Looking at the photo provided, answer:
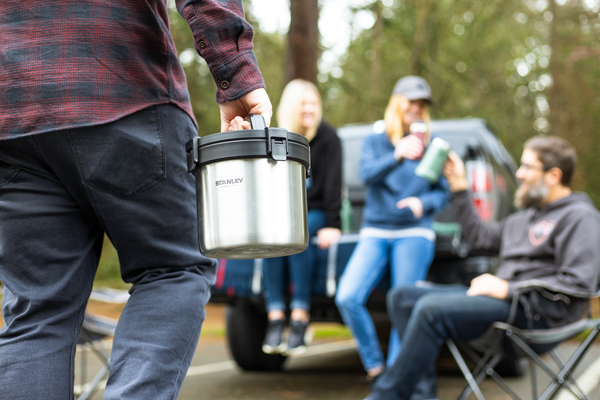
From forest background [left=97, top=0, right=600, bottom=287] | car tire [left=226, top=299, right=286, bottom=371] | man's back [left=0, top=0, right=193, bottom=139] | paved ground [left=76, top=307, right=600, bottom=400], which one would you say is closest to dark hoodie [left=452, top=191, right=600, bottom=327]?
paved ground [left=76, top=307, right=600, bottom=400]

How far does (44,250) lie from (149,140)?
35 centimetres

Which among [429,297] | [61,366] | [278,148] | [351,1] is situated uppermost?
[351,1]

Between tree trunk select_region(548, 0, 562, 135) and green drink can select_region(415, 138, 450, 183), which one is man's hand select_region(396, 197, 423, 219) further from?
tree trunk select_region(548, 0, 562, 135)

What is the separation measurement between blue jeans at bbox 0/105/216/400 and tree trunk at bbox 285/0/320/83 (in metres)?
6.26

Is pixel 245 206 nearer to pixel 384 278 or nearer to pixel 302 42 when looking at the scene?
pixel 384 278

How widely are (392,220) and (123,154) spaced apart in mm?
2766


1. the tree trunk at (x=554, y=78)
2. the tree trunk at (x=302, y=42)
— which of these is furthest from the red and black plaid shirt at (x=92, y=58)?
the tree trunk at (x=554, y=78)

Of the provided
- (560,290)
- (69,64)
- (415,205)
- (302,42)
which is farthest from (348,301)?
(302,42)

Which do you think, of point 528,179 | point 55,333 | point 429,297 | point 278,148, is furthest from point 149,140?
point 528,179

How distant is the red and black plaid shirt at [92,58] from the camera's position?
140cm

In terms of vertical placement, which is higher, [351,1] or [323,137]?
[351,1]

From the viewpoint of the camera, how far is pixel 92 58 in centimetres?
143

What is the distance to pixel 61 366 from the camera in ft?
4.61

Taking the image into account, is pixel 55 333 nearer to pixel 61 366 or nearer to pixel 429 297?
pixel 61 366
